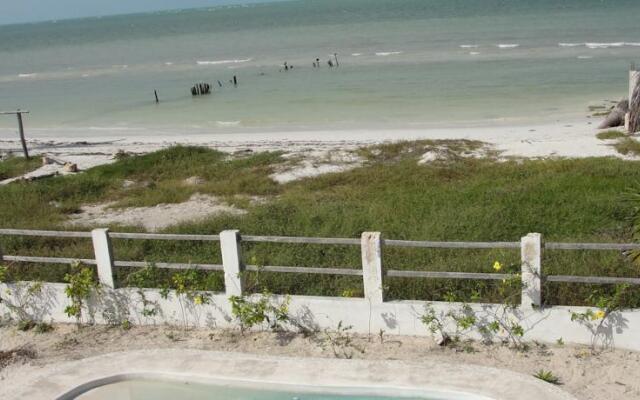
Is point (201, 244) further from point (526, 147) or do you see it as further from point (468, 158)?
point (526, 147)

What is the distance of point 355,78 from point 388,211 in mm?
33767

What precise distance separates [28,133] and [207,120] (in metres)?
8.51

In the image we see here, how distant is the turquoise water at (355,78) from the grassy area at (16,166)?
10.2 m

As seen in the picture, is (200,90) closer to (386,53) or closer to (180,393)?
(386,53)

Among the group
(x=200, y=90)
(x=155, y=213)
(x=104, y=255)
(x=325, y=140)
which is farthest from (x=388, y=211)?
(x=200, y=90)

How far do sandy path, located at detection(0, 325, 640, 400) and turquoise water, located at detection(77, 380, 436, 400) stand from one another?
0.73 metres

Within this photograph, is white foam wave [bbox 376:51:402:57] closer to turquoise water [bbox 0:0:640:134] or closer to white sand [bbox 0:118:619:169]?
turquoise water [bbox 0:0:640:134]

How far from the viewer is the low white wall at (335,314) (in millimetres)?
7574

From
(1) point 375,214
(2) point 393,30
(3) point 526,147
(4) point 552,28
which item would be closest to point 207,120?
(3) point 526,147

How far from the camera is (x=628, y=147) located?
1920 centimetres

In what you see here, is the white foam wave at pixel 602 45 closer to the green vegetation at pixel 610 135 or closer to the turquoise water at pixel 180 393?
the green vegetation at pixel 610 135

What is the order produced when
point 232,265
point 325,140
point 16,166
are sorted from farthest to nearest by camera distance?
point 325,140 → point 16,166 → point 232,265

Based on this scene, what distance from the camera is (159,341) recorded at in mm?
8430

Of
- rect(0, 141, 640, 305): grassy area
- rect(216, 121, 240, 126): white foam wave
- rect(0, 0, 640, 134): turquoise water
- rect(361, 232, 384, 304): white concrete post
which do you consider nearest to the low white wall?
rect(361, 232, 384, 304): white concrete post
